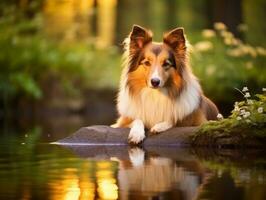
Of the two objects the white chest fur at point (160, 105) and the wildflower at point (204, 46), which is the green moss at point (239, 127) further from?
the wildflower at point (204, 46)

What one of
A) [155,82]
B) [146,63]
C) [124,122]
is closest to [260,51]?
[124,122]

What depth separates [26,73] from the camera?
22.1 meters

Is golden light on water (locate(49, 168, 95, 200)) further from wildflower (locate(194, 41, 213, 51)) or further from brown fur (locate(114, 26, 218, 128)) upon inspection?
wildflower (locate(194, 41, 213, 51))

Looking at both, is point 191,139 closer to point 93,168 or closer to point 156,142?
point 156,142

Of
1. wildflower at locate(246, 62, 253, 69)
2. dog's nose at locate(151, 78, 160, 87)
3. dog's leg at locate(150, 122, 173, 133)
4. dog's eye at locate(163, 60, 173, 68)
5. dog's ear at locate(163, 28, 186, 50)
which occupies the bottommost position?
dog's leg at locate(150, 122, 173, 133)

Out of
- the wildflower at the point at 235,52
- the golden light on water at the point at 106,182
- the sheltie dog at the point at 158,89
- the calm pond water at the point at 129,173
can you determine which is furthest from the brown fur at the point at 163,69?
the wildflower at the point at 235,52

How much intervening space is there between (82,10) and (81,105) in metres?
7.45

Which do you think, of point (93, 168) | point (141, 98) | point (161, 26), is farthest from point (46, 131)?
point (161, 26)

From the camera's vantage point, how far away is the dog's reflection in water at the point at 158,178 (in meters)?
6.72

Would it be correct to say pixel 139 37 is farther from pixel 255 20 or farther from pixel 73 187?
pixel 255 20

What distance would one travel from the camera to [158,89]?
1071cm

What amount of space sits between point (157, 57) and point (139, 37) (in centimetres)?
42

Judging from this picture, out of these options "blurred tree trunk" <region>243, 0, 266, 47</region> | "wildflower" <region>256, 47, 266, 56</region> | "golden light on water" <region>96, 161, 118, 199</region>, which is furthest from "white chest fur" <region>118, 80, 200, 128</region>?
"blurred tree trunk" <region>243, 0, 266, 47</region>

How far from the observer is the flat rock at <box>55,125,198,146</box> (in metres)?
10.7
